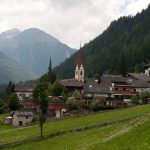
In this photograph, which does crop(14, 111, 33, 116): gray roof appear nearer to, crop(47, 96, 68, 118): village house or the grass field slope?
crop(47, 96, 68, 118): village house

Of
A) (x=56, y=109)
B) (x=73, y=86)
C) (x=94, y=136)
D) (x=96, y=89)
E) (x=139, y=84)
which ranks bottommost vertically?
(x=94, y=136)

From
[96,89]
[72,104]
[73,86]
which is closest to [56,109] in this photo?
[72,104]

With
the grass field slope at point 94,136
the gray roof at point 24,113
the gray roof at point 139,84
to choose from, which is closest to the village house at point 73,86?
the gray roof at point 139,84

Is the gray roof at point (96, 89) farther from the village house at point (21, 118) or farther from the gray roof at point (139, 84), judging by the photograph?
the village house at point (21, 118)

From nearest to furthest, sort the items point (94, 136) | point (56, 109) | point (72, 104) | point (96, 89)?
point (94, 136)
point (56, 109)
point (72, 104)
point (96, 89)

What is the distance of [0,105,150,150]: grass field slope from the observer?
104 feet

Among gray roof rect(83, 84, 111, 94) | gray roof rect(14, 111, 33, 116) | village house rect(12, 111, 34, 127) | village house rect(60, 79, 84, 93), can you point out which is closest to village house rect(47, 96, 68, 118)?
gray roof rect(14, 111, 33, 116)

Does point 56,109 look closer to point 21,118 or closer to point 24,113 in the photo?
point 24,113

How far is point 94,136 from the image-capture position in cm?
→ 5241

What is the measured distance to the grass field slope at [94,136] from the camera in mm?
31672

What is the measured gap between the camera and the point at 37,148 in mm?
57062

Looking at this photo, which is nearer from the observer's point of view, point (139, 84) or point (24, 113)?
point (24, 113)

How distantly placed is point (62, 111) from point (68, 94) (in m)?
20.3

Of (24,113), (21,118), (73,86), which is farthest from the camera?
(73,86)
